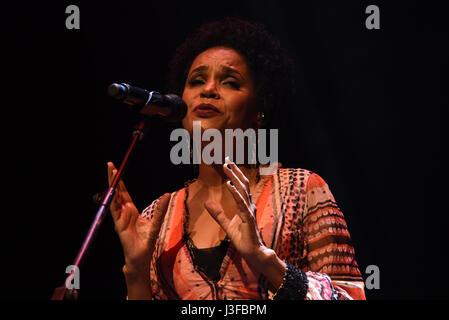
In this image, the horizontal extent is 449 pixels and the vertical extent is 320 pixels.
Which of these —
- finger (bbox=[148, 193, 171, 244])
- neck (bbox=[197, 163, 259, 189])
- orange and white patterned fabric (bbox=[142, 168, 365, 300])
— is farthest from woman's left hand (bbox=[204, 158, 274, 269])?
neck (bbox=[197, 163, 259, 189])

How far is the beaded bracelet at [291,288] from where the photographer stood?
1.51 meters

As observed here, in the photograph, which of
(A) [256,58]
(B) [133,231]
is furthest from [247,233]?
(A) [256,58]

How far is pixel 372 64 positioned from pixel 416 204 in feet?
2.56

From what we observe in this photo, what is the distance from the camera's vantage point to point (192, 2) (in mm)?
2730

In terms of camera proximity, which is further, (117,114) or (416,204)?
(117,114)

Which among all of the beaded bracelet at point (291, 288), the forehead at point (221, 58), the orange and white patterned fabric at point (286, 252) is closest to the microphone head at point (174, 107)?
the forehead at point (221, 58)

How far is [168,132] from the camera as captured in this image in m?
2.75

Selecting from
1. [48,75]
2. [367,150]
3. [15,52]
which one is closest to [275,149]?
[367,150]

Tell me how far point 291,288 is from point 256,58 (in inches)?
46.8

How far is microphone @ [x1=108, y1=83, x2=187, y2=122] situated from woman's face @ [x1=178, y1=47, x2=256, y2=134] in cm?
22

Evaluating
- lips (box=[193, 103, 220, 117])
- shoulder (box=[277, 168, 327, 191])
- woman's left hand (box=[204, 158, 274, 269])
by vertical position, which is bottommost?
woman's left hand (box=[204, 158, 274, 269])

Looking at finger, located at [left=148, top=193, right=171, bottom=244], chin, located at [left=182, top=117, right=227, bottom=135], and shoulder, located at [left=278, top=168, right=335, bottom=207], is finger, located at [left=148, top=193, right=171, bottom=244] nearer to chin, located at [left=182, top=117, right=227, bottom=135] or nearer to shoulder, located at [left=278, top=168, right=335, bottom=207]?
chin, located at [left=182, top=117, right=227, bottom=135]

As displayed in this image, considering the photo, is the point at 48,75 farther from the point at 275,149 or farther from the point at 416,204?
the point at 416,204

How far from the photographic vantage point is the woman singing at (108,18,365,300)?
1.57m
